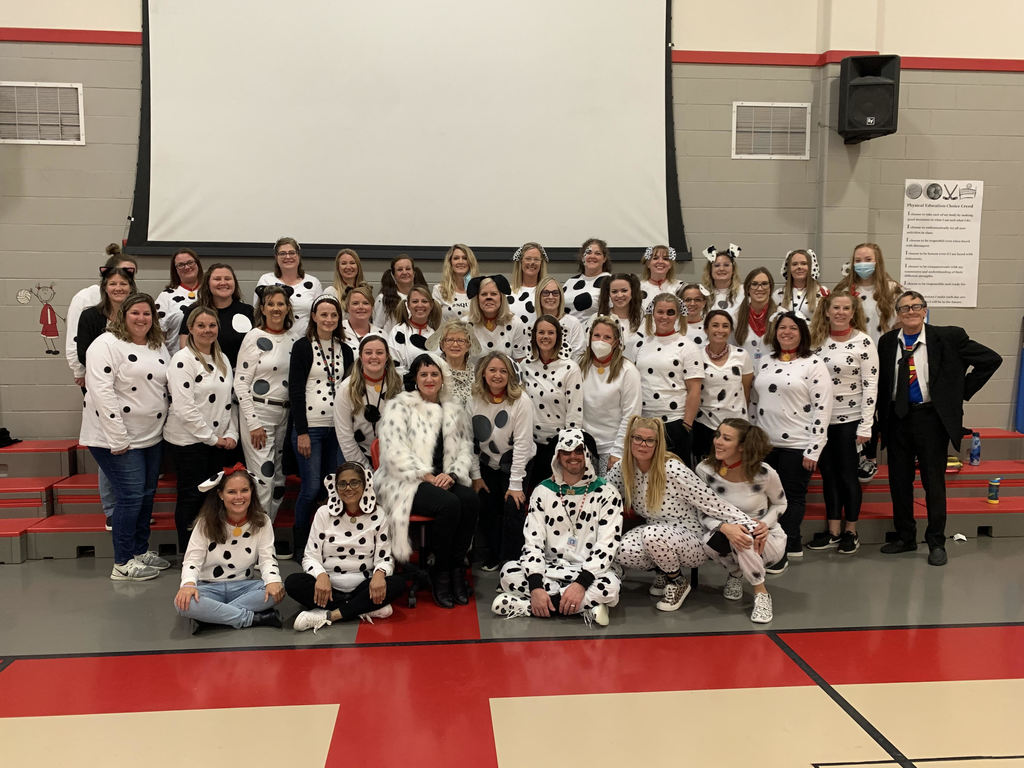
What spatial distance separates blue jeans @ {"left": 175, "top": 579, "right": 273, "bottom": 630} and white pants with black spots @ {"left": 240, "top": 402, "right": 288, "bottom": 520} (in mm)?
810

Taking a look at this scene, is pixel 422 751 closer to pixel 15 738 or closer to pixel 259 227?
pixel 15 738

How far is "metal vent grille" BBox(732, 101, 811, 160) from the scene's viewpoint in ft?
22.0

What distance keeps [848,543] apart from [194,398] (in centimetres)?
408

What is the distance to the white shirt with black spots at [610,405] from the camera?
454 cm

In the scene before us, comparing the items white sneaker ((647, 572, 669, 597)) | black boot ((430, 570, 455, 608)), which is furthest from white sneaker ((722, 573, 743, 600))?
black boot ((430, 570, 455, 608))

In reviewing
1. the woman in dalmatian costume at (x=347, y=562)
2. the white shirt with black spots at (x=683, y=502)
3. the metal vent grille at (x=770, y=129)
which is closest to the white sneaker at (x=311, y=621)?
the woman in dalmatian costume at (x=347, y=562)

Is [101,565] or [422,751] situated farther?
[101,565]

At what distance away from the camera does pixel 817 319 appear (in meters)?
4.96

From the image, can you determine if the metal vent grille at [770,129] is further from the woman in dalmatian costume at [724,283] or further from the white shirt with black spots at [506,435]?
the white shirt with black spots at [506,435]

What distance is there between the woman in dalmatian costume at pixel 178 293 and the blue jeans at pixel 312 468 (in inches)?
43.7

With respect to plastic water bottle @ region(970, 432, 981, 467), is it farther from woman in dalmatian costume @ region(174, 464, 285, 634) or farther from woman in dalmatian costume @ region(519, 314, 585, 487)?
woman in dalmatian costume @ region(174, 464, 285, 634)

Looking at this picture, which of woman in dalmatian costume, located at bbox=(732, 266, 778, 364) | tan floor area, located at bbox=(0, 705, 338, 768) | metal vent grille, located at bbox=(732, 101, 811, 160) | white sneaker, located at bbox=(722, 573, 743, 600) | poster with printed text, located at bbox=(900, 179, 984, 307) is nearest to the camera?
tan floor area, located at bbox=(0, 705, 338, 768)

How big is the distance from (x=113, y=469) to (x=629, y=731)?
126 inches

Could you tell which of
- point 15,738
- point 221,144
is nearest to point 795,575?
point 15,738
